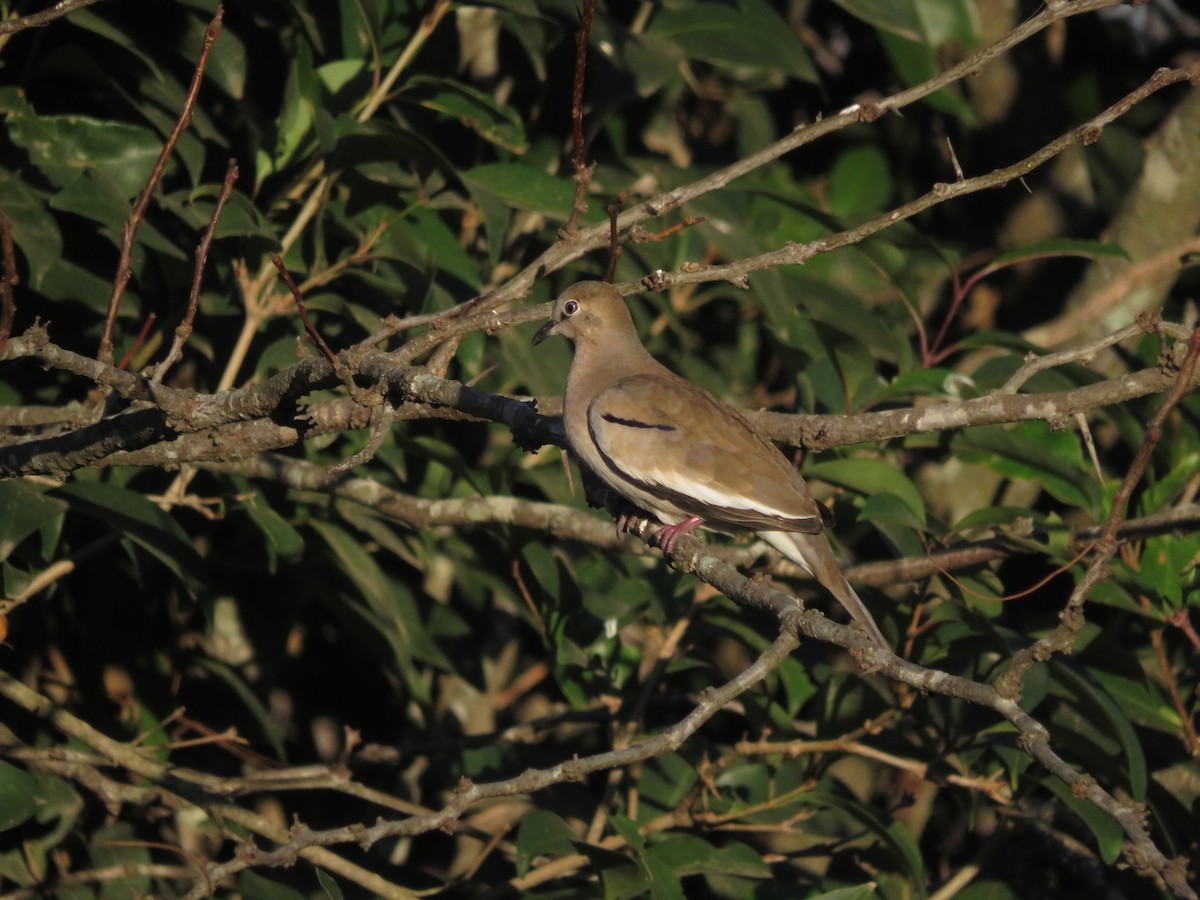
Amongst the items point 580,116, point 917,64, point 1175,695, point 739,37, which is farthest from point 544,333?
point 1175,695

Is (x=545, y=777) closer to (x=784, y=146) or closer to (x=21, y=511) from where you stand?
(x=784, y=146)

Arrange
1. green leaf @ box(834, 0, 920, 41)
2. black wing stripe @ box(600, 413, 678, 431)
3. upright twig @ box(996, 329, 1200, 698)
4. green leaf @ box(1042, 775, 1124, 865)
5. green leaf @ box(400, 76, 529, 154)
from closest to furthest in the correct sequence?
upright twig @ box(996, 329, 1200, 698), green leaf @ box(1042, 775, 1124, 865), black wing stripe @ box(600, 413, 678, 431), green leaf @ box(400, 76, 529, 154), green leaf @ box(834, 0, 920, 41)

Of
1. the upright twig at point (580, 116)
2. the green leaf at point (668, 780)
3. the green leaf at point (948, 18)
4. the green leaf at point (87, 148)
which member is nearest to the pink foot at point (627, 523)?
the green leaf at point (668, 780)

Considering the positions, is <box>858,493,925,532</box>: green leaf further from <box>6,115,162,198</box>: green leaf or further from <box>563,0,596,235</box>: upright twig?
<box>6,115,162,198</box>: green leaf

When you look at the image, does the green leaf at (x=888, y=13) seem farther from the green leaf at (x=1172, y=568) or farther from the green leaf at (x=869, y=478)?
the green leaf at (x=1172, y=568)

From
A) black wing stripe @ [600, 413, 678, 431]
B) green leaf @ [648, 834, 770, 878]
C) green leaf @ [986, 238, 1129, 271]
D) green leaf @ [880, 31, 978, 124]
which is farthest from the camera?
green leaf @ [880, 31, 978, 124]

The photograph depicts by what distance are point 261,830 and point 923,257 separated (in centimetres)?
401

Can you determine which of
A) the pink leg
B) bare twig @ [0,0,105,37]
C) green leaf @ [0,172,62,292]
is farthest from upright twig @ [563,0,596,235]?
green leaf @ [0,172,62,292]

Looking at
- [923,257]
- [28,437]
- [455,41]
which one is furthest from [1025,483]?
[28,437]

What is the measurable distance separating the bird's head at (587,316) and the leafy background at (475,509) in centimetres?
12

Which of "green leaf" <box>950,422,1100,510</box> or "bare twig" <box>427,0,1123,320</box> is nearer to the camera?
"bare twig" <box>427,0,1123,320</box>

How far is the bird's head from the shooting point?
489cm

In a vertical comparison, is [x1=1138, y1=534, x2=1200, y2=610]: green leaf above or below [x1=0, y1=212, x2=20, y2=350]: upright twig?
below

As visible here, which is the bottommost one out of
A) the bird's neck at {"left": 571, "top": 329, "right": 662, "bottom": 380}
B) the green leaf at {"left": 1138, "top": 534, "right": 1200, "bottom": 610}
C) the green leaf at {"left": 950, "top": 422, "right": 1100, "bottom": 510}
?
the green leaf at {"left": 1138, "top": 534, "right": 1200, "bottom": 610}
